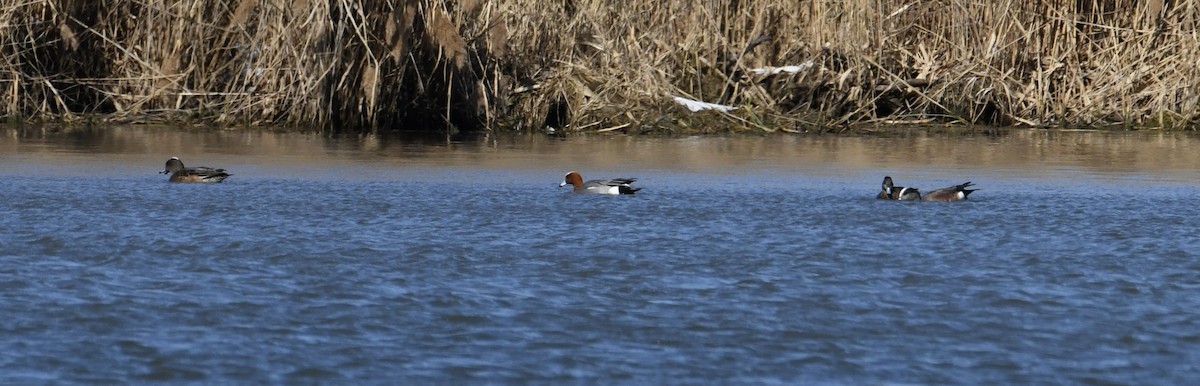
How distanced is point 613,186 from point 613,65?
840 centimetres

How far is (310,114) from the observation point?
68.0 feet

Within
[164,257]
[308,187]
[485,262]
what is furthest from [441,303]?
[308,187]

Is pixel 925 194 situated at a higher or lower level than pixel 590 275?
higher

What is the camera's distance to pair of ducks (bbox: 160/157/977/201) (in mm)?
12984

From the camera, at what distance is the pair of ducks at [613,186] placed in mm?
12984

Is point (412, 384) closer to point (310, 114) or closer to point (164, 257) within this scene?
point (164, 257)

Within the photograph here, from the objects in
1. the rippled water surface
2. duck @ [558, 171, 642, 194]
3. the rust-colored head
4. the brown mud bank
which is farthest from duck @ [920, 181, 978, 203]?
the brown mud bank

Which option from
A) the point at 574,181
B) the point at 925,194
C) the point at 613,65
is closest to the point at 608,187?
the point at 574,181

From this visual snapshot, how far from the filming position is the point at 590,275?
28.9 ft

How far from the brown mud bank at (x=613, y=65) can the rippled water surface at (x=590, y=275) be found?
477 centimetres

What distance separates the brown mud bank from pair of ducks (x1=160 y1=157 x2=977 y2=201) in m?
6.33

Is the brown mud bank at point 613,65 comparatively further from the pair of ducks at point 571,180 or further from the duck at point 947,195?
the duck at point 947,195

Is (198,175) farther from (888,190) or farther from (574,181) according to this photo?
(888,190)

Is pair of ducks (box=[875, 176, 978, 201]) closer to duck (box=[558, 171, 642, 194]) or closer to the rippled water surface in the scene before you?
the rippled water surface
